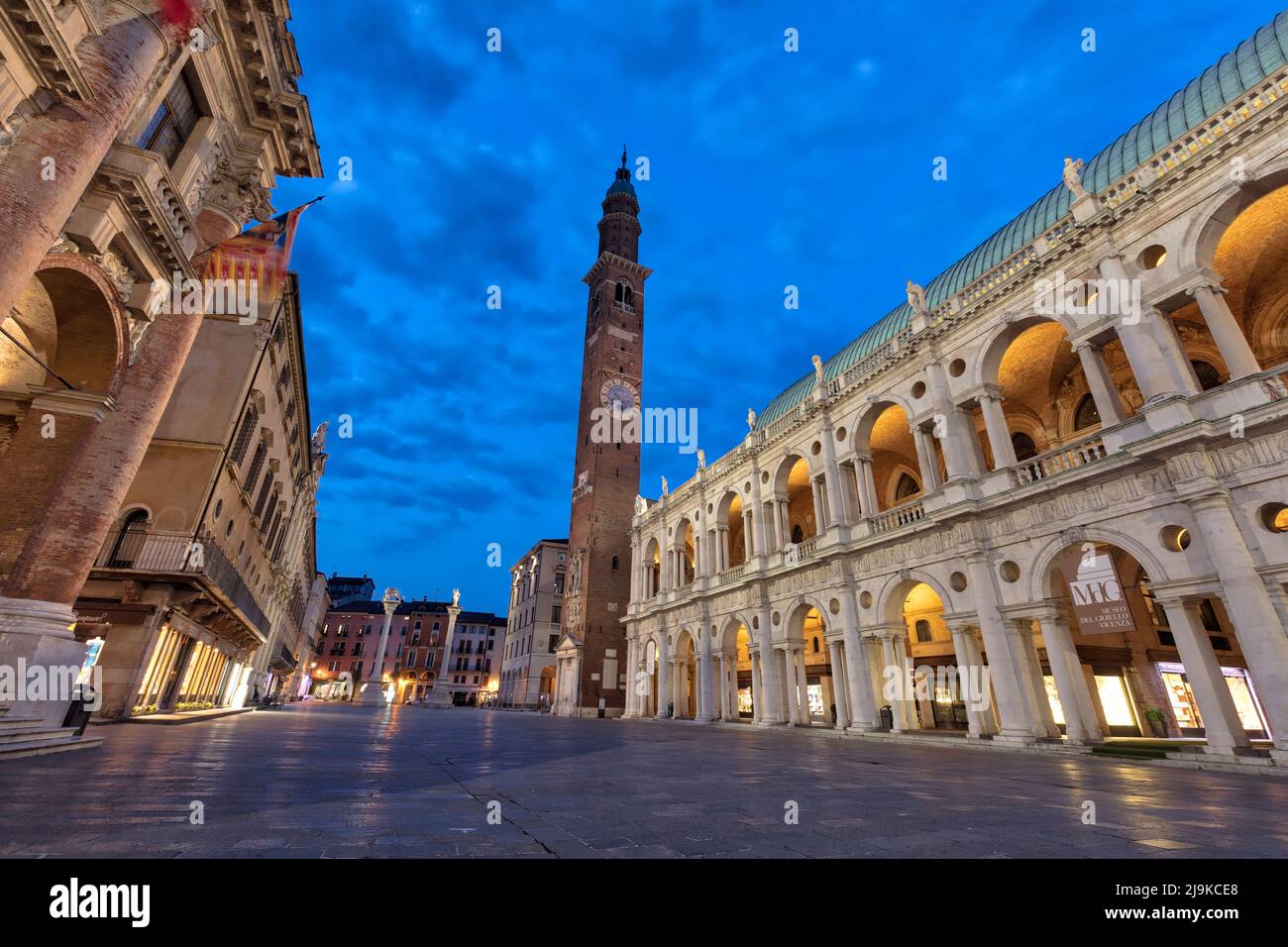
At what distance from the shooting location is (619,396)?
50.2m

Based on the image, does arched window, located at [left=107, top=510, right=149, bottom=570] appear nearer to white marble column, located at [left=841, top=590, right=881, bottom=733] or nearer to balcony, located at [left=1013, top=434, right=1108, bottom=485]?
white marble column, located at [left=841, top=590, right=881, bottom=733]

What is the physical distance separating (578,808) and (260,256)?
1454cm

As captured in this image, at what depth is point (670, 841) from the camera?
361 centimetres

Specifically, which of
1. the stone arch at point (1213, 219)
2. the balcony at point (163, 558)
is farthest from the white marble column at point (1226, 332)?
the balcony at point (163, 558)

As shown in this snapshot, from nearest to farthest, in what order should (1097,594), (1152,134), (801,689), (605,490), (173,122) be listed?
1. (173,122)
2. (1097,594)
3. (1152,134)
4. (801,689)
5. (605,490)

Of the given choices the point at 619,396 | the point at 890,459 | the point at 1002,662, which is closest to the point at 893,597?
the point at 1002,662

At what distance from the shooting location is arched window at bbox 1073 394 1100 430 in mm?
20827

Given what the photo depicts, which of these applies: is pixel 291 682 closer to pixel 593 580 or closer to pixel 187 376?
pixel 593 580

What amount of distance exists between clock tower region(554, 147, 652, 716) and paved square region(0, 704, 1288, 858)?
3393 centimetres

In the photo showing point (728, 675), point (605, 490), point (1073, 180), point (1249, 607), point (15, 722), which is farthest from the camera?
point (605, 490)

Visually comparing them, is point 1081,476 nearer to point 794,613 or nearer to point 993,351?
point 993,351
